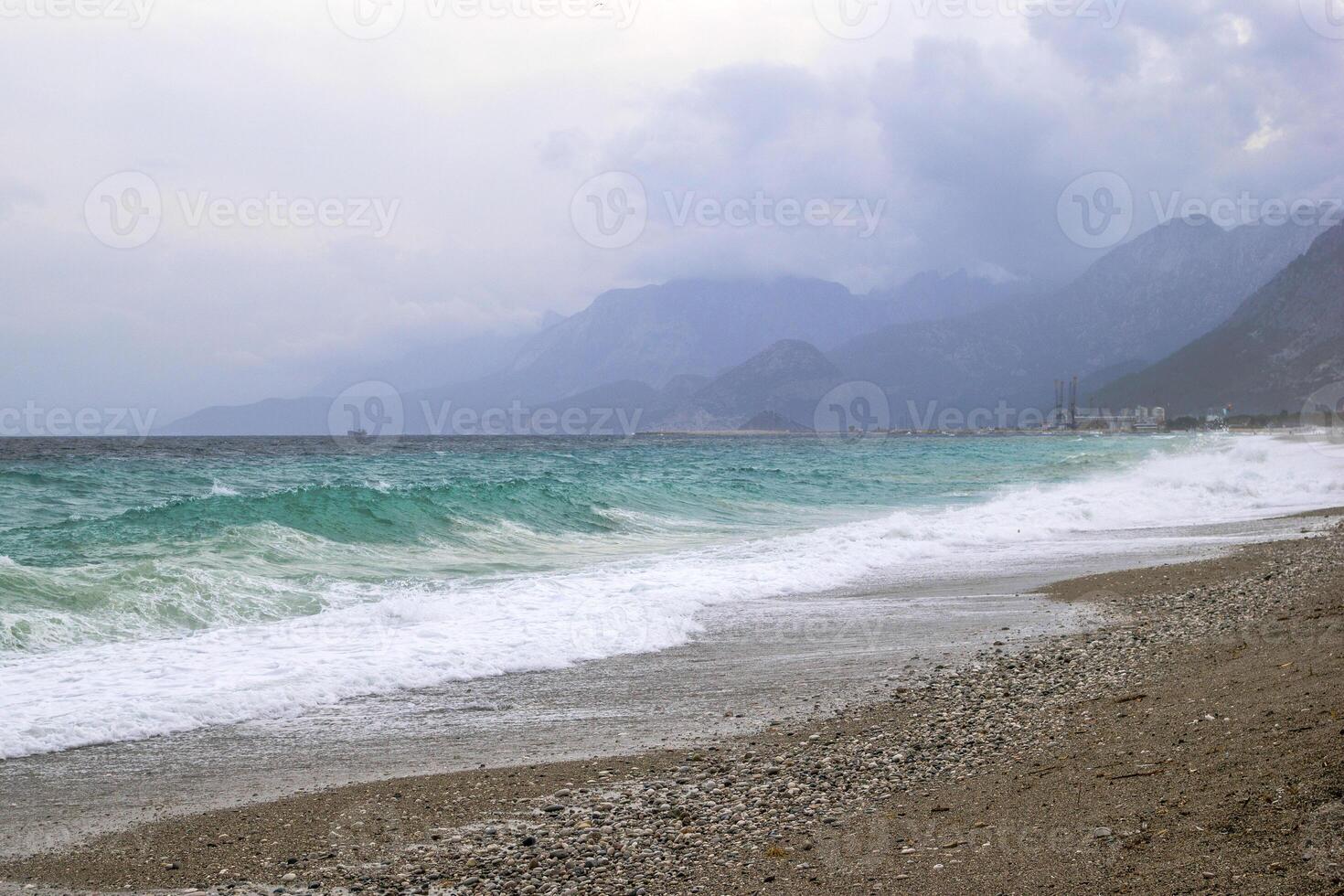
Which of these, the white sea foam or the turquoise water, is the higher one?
the turquoise water

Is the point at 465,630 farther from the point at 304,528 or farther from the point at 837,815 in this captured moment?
the point at 304,528

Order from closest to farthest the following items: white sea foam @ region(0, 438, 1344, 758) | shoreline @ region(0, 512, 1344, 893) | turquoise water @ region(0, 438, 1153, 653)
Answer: shoreline @ region(0, 512, 1344, 893), white sea foam @ region(0, 438, 1344, 758), turquoise water @ region(0, 438, 1153, 653)

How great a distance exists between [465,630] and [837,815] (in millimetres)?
7263

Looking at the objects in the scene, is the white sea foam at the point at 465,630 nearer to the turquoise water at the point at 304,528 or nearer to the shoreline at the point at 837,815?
the turquoise water at the point at 304,528

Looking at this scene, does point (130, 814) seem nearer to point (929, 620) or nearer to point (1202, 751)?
point (1202, 751)

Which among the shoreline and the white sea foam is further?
the white sea foam

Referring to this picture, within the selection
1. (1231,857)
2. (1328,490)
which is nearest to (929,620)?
(1231,857)

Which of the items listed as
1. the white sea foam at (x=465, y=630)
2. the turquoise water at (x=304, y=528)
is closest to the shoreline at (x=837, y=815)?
the white sea foam at (x=465, y=630)

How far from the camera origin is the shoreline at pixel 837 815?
178 inches

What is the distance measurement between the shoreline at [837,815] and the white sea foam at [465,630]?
9.53 feet

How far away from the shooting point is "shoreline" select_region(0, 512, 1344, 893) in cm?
452

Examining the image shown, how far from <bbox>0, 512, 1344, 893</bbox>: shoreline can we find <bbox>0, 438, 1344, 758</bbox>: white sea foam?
2.91 meters

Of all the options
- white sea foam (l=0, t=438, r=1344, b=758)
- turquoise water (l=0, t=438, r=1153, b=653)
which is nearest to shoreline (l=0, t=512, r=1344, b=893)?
white sea foam (l=0, t=438, r=1344, b=758)

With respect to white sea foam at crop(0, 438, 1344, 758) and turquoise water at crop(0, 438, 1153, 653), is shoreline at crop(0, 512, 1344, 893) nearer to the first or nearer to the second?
white sea foam at crop(0, 438, 1344, 758)
